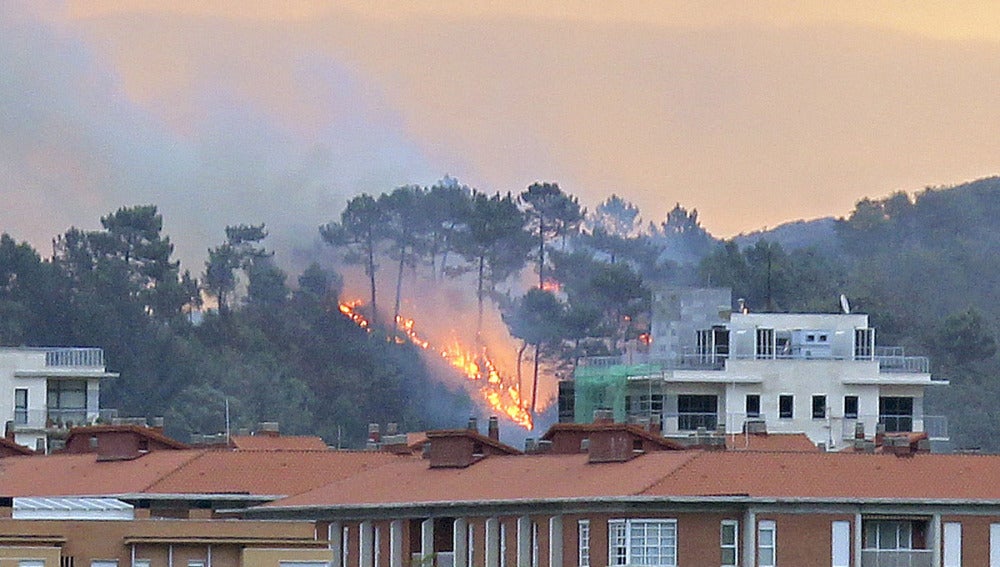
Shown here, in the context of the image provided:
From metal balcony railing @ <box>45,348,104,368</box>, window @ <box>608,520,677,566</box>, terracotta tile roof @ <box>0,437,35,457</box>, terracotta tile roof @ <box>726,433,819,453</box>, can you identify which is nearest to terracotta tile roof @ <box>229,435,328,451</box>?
terracotta tile roof @ <box>0,437,35,457</box>

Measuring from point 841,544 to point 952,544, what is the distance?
3.23 m

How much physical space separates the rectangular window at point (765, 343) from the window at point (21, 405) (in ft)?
109

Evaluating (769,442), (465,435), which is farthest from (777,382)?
(465,435)

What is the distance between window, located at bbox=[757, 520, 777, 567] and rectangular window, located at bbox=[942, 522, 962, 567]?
4873 mm

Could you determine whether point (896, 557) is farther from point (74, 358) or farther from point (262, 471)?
point (74, 358)

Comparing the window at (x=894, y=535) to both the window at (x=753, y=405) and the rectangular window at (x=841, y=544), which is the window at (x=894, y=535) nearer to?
the rectangular window at (x=841, y=544)

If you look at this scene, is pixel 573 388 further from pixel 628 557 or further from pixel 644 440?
pixel 628 557

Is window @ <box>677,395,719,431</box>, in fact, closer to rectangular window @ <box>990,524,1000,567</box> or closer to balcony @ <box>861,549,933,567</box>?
rectangular window @ <box>990,524,1000,567</box>

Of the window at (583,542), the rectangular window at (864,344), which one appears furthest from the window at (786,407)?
the window at (583,542)

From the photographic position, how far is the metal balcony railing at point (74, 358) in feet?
602

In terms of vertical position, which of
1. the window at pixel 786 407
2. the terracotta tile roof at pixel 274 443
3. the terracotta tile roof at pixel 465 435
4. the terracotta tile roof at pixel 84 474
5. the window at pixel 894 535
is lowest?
the window at pixel 894 535

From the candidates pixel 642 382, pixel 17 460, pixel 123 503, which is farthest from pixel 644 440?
pixel 642 382

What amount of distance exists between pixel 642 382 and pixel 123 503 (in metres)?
60.8

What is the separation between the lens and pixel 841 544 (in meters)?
105
